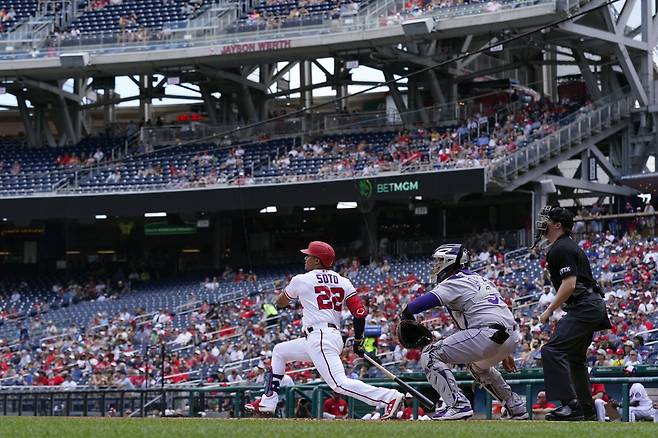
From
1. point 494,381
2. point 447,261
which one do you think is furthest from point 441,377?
point 447,261

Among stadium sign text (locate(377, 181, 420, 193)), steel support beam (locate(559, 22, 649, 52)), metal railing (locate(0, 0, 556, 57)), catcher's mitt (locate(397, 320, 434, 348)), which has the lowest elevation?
stadium sign text (locate(377, 181, 420, 193))

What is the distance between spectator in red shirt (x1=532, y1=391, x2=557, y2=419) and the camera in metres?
14.5

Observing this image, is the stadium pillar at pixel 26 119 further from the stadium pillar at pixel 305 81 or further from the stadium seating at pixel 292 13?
the stadium pillar at pixel 305 81

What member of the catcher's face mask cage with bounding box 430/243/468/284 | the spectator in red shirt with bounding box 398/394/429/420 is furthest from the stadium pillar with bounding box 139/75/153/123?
the catcher's face mask cage with bounding box 430/243/468/284

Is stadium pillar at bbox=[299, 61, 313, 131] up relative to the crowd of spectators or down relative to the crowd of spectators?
up

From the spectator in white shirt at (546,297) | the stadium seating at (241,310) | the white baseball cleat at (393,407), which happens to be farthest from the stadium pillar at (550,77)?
the white baseball cleat at (393,407)

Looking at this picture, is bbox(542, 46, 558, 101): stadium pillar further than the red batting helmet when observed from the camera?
Yes

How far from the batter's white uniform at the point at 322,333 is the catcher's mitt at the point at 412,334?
0.89 metres

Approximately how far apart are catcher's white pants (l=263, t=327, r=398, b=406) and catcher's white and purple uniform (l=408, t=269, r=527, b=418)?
0.81 metres

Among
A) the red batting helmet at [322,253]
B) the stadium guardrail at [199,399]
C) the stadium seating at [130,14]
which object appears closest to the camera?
the red batting helmet at [322,253]

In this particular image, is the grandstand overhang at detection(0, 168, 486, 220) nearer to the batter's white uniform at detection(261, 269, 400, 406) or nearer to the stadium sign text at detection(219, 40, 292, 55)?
the stadium sign text at detection(219, 40, 292, 55)

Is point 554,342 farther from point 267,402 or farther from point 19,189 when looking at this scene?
point 19,189

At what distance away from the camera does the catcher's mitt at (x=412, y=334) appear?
1081 centimetres

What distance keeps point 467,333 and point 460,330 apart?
23 cm
